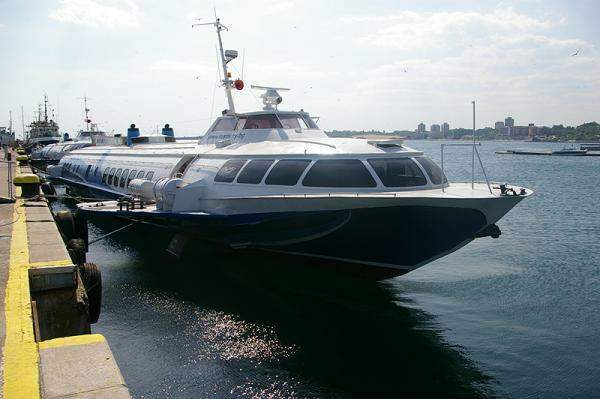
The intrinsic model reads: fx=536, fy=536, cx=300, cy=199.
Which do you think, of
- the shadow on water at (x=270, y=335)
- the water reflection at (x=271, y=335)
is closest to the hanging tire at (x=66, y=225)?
the water reflection at (x=271, y=335)

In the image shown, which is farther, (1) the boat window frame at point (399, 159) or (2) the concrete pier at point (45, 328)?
(1) the boat window frame at point (399, 159)

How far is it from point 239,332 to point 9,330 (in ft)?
21.4

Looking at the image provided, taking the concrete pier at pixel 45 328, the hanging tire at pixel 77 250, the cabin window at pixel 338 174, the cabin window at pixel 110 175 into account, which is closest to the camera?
the concrete pier at pixel 45 328

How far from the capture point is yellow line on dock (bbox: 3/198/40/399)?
4.95m

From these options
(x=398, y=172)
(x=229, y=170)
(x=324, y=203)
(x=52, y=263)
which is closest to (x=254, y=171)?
(x=229, y=170)

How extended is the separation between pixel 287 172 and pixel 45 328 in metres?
7.50

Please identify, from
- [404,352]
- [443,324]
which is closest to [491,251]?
[443,324]

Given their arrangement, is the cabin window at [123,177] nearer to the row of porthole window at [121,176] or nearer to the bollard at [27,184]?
the row of porthole window at [121,176]

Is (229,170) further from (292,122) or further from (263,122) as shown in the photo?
(292,122)

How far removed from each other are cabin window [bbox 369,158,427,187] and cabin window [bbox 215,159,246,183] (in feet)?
13.0

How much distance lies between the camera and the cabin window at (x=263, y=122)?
721 inches

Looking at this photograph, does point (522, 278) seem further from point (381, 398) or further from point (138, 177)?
point (138, 177)

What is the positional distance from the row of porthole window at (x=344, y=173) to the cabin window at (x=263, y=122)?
11.2ft

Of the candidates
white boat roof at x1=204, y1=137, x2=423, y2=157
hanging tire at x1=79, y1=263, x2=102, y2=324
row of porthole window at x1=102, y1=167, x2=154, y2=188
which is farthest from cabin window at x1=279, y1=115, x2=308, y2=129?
hanging tire at x1=79, y1=263, x2=102, y2=324
